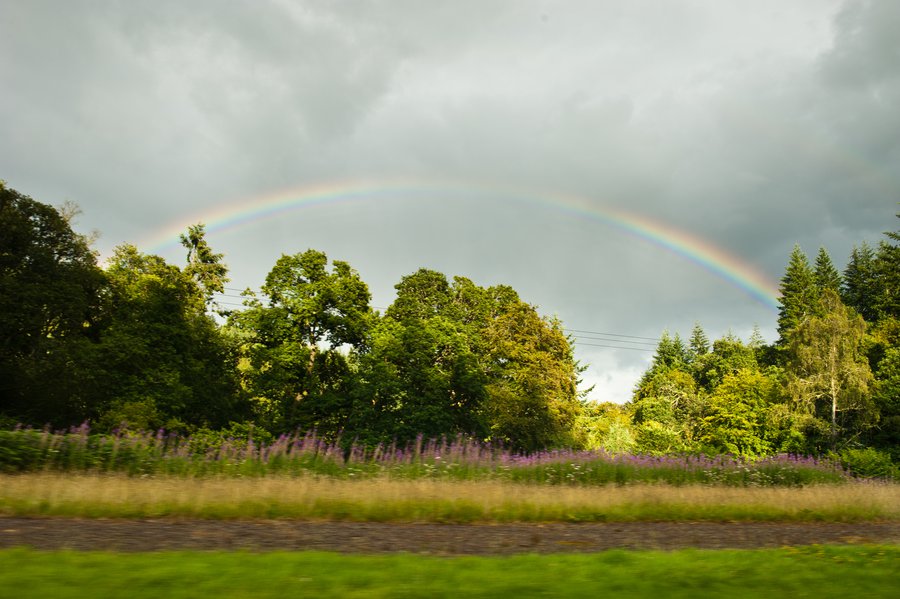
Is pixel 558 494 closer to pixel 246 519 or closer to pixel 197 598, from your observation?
pixel 246 519

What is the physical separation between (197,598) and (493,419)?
1526 inches

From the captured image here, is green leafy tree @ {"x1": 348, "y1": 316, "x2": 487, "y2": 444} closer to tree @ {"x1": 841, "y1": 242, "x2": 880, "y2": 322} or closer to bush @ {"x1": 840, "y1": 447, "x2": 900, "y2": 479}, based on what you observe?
bush @ {"x1": 840, "y1": 447, "x2": 900, "y2": 479}

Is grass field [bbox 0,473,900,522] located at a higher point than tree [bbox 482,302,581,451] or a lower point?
lower

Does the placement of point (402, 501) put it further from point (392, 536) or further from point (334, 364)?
point (334, 364)

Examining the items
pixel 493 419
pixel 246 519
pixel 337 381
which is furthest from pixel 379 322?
pixel 246 519

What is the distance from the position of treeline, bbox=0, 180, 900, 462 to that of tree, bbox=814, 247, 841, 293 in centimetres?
2649

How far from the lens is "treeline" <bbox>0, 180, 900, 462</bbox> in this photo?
31641 mm

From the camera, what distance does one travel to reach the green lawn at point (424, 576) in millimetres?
5230

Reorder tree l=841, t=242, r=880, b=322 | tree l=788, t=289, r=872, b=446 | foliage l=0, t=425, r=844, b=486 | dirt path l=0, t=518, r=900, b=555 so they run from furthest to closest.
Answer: tree l=841, t=242, r=880, b=322, tree l=788, t=289, r=872, b=446, foliage l=0, t=425, r=844, b=486, dirt path l=0, t=518, r=900, b=555

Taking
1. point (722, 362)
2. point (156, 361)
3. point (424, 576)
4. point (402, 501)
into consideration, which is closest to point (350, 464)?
point (402, 501)

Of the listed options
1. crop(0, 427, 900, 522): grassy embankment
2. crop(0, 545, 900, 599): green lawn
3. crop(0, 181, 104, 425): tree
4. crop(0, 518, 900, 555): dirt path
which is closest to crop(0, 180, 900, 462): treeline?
crop(0, 181, 104, 425): tree

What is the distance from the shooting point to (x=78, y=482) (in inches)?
427

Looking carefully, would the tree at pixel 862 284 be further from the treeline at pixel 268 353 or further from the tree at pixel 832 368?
the treeline at pixel 268 353

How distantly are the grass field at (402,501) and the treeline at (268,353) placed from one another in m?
20.3
